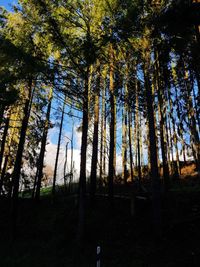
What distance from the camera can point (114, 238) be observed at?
10.3 metres

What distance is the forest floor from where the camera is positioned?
26.7ft

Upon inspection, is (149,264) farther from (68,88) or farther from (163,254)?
(68,88)

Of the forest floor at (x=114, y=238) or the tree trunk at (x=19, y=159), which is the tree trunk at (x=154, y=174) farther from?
the tree trunk at (x=19, y=159)

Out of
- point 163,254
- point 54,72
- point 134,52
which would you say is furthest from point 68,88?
point 163,254

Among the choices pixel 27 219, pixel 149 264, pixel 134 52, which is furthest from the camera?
pixel 27 219

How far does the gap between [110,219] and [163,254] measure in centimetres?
449

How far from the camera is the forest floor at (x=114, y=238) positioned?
8148 mm

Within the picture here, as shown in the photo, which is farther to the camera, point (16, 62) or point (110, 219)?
point (110, 219)

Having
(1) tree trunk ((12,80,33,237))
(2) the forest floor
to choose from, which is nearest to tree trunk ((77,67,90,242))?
(2) the forest floor

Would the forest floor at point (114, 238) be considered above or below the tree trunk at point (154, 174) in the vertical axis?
below

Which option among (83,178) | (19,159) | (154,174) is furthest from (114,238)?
(19,159)

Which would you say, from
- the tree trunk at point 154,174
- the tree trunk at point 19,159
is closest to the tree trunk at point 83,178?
Result: the tree trunk at point 154,174

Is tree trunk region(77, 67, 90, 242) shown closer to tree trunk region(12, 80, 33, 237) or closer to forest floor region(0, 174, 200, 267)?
forest floor region(0, 174, 200, 267)

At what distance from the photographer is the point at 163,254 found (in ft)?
26.1
